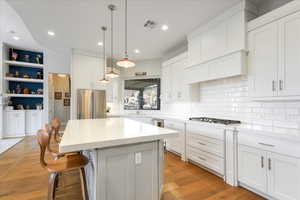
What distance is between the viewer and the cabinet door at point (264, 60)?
212 cm

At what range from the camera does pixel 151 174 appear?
1.63m

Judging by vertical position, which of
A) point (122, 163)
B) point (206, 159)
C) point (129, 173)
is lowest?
point (206, 159)

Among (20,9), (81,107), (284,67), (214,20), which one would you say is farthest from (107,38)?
(284,67)

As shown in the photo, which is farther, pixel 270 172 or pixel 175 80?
pixel 175 80

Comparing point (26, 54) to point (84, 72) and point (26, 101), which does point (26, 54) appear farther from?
point (84, 72)

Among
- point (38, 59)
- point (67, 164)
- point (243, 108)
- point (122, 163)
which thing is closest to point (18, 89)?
point (38, 59)

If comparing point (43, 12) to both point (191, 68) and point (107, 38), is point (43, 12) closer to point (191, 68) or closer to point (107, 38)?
point (107, 38)

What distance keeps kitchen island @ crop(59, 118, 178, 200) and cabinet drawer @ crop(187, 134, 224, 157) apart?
52.2 inches

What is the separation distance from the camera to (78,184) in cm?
236

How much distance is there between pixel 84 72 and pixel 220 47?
4.08 m

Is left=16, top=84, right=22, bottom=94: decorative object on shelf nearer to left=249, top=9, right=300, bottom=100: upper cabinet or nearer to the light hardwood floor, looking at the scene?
the light hardwood floor

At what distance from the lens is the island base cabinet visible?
1.38m

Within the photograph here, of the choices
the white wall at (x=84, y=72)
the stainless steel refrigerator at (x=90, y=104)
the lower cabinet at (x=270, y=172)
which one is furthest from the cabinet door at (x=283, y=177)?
the white wall at (x=84, y=72)

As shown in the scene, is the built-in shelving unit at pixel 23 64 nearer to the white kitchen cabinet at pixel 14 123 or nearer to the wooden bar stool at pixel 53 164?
the white kitchen cabinet at pixel 14 123
